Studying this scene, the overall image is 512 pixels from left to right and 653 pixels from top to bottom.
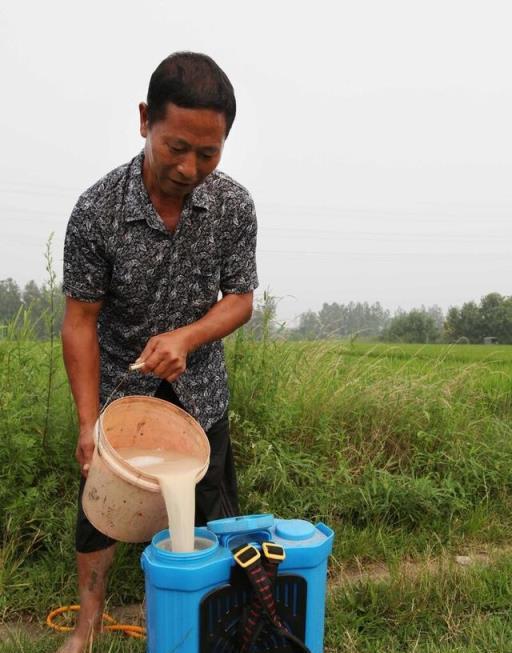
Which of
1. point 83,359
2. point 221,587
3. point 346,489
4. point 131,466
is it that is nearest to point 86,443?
point 83,359

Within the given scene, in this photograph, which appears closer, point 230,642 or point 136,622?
point 230,642

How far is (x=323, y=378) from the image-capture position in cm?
426

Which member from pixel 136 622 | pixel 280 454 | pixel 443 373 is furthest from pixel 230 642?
pixel 443 373

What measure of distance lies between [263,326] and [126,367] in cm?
143

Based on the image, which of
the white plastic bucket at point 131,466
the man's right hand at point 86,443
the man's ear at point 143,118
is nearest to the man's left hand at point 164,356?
the white plastic bucket at point 131,466

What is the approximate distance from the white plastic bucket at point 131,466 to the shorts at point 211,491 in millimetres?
214

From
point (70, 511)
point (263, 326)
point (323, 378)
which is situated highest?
point (263, 326)

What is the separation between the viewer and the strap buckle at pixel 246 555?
5.67ft

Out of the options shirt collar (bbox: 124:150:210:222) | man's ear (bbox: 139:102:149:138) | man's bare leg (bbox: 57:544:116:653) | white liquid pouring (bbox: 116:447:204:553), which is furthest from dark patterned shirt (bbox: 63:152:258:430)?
man's bare leg (bbox: 57:544:116:653)

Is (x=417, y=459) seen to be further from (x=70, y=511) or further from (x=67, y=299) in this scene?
(x=67, y=299)

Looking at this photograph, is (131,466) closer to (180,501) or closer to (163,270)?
(180,501)

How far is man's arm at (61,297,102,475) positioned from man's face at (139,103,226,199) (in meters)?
0.49

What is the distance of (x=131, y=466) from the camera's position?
70.2 inches

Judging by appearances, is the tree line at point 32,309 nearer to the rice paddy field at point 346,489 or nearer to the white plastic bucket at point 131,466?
the rice paddy field at point 346,489
